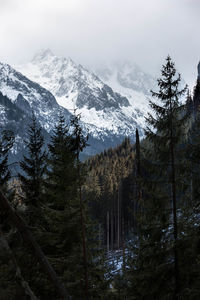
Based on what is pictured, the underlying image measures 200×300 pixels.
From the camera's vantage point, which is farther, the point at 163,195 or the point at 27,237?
the point at 163,195

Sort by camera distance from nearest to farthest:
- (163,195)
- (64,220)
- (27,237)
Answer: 1. (27,237)
2. (163,195)
3. (64,220)

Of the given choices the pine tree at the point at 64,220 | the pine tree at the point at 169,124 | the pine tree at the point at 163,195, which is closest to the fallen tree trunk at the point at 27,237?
the pine tree at the point at 64,220

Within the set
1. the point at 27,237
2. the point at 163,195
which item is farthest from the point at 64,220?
the point at 27,237

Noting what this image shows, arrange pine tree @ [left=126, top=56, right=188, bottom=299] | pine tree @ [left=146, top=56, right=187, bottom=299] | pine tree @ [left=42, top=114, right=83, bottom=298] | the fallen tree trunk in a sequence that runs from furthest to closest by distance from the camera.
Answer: pine tree @ [left=146, top=56, right=187, bottom=299] < pine tree @ [left=126, top=56, right=188, bottom=299] < pine tree @ [left=42, top=114, right=83, bottom=298] < the fallen tree trunk

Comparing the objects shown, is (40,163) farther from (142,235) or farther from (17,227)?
(17,227)

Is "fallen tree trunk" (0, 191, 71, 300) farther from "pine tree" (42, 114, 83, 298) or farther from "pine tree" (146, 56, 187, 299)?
"pine tree" (146, 56, 187, 299)

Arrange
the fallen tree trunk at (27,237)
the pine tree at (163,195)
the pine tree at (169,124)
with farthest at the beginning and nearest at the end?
the pine tree at (169,124) → the pine tree at (163,195) → the fallen tree trunk at (27,237)

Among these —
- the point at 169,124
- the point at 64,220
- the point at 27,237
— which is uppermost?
the point at 169,124

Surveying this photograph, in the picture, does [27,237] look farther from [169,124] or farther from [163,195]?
[169,124]

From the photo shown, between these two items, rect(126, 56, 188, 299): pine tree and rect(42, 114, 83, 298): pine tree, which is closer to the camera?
rect(42, 114, 83, 298): pine tree

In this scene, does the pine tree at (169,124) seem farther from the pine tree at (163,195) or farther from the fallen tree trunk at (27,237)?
the fallen tree trunk at (27,237)

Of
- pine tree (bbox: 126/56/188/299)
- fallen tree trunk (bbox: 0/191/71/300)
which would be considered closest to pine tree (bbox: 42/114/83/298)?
pine tree (bbox: 126/56/188/299)

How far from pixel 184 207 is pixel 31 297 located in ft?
23.9

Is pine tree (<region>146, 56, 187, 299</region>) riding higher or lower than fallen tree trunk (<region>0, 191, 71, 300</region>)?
higher
